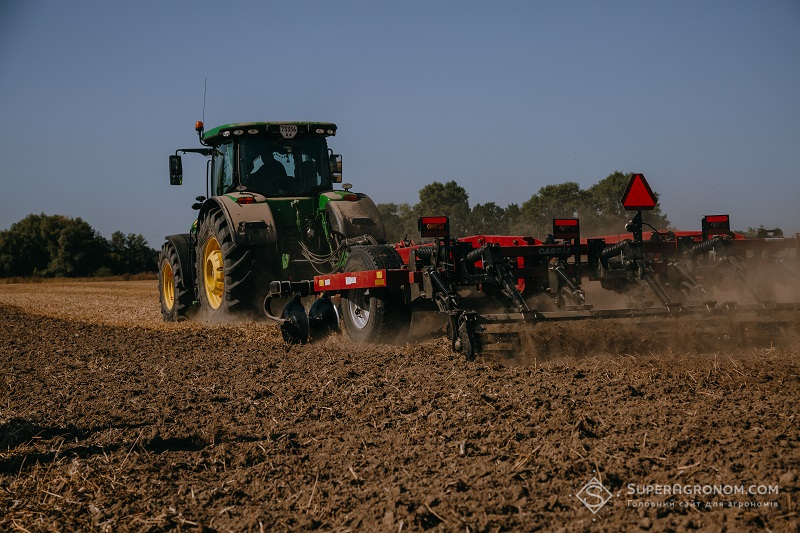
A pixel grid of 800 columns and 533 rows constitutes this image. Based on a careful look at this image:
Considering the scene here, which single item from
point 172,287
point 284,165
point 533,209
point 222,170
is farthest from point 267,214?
point 533,209

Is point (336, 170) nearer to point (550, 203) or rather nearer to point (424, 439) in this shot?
point (424, 439)

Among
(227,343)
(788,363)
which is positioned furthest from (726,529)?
(227,343)

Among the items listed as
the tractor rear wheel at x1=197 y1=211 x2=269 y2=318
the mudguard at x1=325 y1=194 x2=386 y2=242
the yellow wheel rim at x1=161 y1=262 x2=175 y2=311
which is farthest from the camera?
the yellow wheel rim at x1=161 y1=262 x2=175 y2=311

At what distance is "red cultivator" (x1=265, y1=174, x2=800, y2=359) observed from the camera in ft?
20.7

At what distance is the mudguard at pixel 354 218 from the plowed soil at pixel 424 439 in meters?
2.74

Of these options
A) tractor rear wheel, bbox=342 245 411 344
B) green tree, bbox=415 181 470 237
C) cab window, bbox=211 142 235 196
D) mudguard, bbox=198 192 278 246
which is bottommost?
tractor rear wheel, bbox=342 245 411 344

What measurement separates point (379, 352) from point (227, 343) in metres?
2.22

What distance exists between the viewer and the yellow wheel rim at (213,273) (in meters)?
9.97

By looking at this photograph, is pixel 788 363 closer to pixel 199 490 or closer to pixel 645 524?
pixel 645 524

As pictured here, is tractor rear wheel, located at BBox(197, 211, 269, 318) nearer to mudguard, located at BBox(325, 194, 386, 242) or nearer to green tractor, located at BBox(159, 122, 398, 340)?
green tractor, located at BBox(159, 122, 398, 340)

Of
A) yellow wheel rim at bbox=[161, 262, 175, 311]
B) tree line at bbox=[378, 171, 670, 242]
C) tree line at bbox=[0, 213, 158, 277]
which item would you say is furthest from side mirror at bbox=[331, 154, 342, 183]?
tree line at bbox=[0, 213, 158, 277]

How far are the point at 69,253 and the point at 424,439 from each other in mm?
40787

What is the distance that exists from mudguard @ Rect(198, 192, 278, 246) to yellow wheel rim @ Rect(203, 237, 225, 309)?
0.68m

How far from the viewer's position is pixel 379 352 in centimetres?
650
